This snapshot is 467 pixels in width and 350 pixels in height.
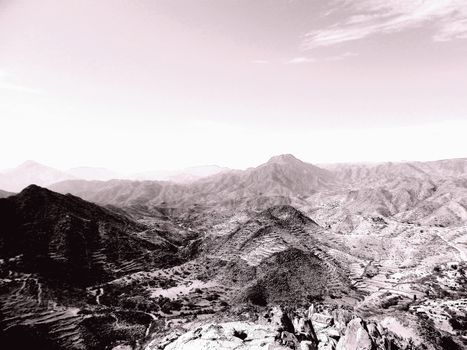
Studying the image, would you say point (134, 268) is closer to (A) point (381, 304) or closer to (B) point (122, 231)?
(B) point (122, 231)

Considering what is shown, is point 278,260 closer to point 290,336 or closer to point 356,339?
point 290,336

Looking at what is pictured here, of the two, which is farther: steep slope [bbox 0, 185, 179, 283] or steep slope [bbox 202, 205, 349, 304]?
steep slope [bbox 0, 185, 179, 283]

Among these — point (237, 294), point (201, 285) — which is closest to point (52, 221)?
point (201, 285)

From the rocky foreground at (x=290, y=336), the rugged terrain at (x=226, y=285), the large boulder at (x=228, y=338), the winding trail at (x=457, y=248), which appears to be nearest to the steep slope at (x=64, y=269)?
the rugged terrain at (x=226, y=285)

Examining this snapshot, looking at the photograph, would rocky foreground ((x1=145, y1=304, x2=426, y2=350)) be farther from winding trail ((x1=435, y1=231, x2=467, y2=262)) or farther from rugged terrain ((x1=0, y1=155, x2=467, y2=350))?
winding trail ((x1=435, y1=231, x2=467, y2=262))

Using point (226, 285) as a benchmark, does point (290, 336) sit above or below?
above

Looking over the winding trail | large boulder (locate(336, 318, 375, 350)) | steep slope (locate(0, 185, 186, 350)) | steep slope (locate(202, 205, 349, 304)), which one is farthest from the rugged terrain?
the winding trail

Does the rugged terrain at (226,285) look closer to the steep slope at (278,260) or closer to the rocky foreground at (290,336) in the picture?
the rocky foreground at (290,336)

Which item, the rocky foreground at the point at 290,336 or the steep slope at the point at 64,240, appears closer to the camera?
the rocky foreground at the point at 290,336

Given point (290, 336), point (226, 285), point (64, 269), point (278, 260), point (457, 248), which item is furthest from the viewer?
point (457, 248)

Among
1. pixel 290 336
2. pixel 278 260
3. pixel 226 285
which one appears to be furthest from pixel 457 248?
pixel 290 336

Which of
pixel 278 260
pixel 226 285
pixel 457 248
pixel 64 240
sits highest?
pixel 64 240

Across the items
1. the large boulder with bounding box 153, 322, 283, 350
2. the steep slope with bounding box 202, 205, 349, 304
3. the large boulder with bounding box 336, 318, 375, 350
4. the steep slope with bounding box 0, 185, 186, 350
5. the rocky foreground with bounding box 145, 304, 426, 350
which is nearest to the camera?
the large boulder with bounding box 336, 318, 375, 350
